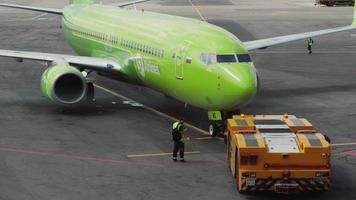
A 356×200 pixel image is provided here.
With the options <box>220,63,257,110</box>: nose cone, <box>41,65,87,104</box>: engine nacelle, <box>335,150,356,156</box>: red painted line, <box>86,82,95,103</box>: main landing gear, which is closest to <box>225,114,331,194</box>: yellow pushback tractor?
<box>220,63,257,110</box>: nose cone

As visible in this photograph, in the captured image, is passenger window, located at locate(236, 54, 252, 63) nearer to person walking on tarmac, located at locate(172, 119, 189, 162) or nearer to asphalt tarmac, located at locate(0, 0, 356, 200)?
asphalt tarmac, located at locate(0, 0, 356, 200)

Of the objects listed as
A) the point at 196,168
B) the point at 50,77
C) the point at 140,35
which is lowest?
the point at 196,168

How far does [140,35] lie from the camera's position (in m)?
35.0

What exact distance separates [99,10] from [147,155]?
18780 millimetres

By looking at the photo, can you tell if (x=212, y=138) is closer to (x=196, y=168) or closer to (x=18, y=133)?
(x=196, y=168)

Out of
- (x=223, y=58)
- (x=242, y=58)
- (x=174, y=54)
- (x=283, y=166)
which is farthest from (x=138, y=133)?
(x=283, y=166)

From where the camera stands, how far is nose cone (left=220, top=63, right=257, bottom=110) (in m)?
26.8

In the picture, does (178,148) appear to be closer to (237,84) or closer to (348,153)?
(237,84)

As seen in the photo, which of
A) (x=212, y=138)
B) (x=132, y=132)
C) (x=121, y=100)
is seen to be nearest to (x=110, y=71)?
(x=121, y=100)

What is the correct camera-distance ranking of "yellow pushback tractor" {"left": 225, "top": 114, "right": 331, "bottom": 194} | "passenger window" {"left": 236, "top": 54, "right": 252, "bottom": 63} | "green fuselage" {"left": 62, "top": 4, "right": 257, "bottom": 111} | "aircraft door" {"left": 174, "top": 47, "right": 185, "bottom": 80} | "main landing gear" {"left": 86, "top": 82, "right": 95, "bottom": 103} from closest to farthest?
"yellow pushback tractor" {"left": 225, "top": 114, "right": 331, "bottom": 194}
"green fuselage" {"left": 62, "top": 4, "right": 257, "bottom": 111}
"passenger window" {"left": 236, "top": 54, "right": 252, "bottom": 63}
"aircraft door" {"left": 174, "top": 47, "right": 185, "bottom": 80}
"main landing gear" {"left": 86, "top": 82, "right": 95, "bottom": 103}

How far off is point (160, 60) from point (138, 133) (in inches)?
145

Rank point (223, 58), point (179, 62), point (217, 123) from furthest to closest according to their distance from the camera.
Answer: point (179, 62) → point (217, 123) → point (223, 58)

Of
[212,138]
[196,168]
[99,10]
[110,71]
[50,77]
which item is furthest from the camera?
[99,10]

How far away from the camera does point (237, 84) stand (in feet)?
88.0
